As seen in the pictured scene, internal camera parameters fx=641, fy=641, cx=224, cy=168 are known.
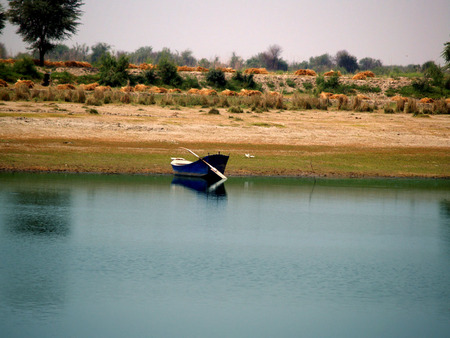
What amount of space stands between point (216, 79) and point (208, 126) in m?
34.7

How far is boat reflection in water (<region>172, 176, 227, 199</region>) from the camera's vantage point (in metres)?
27.4

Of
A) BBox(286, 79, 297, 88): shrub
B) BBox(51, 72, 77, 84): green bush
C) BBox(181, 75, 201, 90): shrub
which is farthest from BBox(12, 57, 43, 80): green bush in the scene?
BBox(286, 79, 297, 88): shrub

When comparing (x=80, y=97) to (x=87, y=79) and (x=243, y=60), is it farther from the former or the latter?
(x=243, y=60)

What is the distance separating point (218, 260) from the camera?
1705 cm

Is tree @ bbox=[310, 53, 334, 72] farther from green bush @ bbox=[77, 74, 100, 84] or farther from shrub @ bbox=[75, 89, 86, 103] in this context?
shrub @ bbox=[75, 89, 86, 103]

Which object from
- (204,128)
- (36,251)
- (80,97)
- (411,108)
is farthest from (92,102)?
(36,251)

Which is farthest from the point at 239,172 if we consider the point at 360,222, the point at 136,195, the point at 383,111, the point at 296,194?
the point at 383,111

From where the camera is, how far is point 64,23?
78688 mm

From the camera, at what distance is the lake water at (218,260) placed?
12820 mm

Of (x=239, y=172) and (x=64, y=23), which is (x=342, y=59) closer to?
(x=64, y=23)

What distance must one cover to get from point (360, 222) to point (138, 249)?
8.89 m

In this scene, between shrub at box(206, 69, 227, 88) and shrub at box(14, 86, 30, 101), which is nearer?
shrub at box(14, 86, 30, 101)

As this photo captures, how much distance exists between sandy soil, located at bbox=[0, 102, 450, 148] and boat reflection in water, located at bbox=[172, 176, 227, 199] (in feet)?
17.0

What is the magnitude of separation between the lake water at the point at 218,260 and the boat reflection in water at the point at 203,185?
1.04ft
